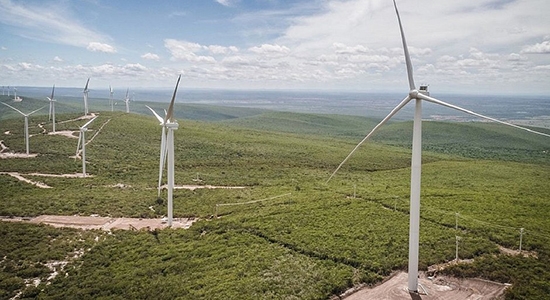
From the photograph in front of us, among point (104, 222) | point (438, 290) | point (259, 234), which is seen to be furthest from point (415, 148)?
point (104, 222)

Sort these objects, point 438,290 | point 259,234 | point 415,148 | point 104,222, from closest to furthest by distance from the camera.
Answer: point 415,148
point 438,290
point 259,234
point 104,222

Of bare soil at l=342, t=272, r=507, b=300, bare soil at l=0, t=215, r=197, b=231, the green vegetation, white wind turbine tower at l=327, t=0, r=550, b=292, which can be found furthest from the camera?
bare soil at l=0, t=215, r=197, b=231

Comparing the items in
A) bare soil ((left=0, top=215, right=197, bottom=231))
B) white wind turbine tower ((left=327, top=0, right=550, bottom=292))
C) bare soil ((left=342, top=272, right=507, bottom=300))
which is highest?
white wind turbine tower ((left=327, top=0, right=550, bottom=292))

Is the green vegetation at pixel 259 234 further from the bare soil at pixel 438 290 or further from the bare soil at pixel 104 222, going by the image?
the bare soil at pixel 104 222

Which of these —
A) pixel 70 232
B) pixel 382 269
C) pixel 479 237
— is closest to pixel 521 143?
pixel 479 237

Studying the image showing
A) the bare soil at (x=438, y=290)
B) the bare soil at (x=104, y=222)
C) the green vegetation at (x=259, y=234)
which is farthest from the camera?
the bare soil at (x=104, y=222)

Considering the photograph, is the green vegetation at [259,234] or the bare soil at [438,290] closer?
the bare soil at [438,290]

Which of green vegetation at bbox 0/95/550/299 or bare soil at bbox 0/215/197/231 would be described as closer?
green vegetation at bbox 0/95/550/299

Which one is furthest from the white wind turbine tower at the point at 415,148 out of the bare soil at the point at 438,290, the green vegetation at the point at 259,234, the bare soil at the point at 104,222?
the bare soil at the point at 104,222

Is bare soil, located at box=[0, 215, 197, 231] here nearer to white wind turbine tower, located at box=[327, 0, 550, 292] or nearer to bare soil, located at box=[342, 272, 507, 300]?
bare soil, located at box=[342, 272, 507, 300]

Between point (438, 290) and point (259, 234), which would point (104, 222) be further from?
point (438, 290)

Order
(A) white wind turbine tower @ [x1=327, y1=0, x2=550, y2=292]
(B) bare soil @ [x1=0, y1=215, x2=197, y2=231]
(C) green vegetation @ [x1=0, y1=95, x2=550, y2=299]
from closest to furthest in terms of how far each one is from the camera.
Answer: (A) white wind turbine tower @ [x1=327, y1=0, x2=550, y2=292] < (C) green vegetation @ [x1=0, y1=95, x2=550, y2=299] < (B) bare soil @ [x1=0, y1=215, x2=197, y2=231]

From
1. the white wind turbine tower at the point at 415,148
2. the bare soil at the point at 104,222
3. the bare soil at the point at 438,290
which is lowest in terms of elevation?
the bare soil at the point at 104,222

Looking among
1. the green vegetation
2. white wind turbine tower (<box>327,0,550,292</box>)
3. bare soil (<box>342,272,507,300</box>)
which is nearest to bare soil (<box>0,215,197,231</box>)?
the green vegetation
